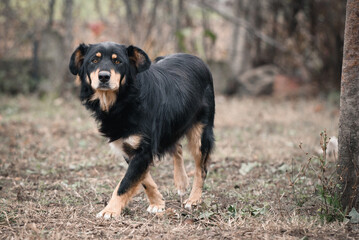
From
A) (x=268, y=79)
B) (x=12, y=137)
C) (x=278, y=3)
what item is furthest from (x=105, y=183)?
(x=278, y=3)

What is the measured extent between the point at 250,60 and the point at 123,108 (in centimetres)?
1015

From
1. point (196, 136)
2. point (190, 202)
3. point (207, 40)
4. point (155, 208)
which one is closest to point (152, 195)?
point (155, 208)

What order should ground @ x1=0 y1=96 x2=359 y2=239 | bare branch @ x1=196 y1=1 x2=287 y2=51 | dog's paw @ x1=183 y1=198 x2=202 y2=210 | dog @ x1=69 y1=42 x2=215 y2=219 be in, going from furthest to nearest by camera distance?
bare branch @ x1=196 y1=1 x2=287 y2=51 → dog's paw @ x1=183 y1=198 x2=202 y2=210 → dog @ x1=69 y1=42 x2=215 y2=219 → ground @ x1=0 y1=96 x2=359 y2=239

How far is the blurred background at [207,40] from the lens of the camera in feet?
40.7

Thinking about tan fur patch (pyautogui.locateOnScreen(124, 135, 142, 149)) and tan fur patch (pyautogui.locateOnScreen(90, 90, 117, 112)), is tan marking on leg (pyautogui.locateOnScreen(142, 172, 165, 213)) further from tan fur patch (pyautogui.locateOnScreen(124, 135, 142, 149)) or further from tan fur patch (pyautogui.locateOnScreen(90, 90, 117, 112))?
tan fur patch (pyautogui.locateOnScreen(90, 90, 117, 112))

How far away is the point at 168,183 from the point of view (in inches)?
227

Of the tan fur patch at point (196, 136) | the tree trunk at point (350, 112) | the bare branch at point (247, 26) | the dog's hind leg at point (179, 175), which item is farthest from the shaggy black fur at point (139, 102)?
the bare branch at point (247, 26)

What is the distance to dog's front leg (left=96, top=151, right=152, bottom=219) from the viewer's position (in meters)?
4.17

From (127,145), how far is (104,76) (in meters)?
0.68

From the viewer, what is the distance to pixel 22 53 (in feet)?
43.1

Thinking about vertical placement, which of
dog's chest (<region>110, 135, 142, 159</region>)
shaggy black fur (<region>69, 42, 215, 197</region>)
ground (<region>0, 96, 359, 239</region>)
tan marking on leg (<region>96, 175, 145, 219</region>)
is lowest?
ground (<region>0, 96, 359, 239</region>)

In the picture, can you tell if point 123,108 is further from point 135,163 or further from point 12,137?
point 12,137

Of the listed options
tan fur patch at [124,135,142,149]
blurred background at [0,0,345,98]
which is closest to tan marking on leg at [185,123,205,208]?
tan fur patch at [124,135,142,149]

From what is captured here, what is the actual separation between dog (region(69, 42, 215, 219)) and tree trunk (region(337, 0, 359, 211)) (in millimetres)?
1593
